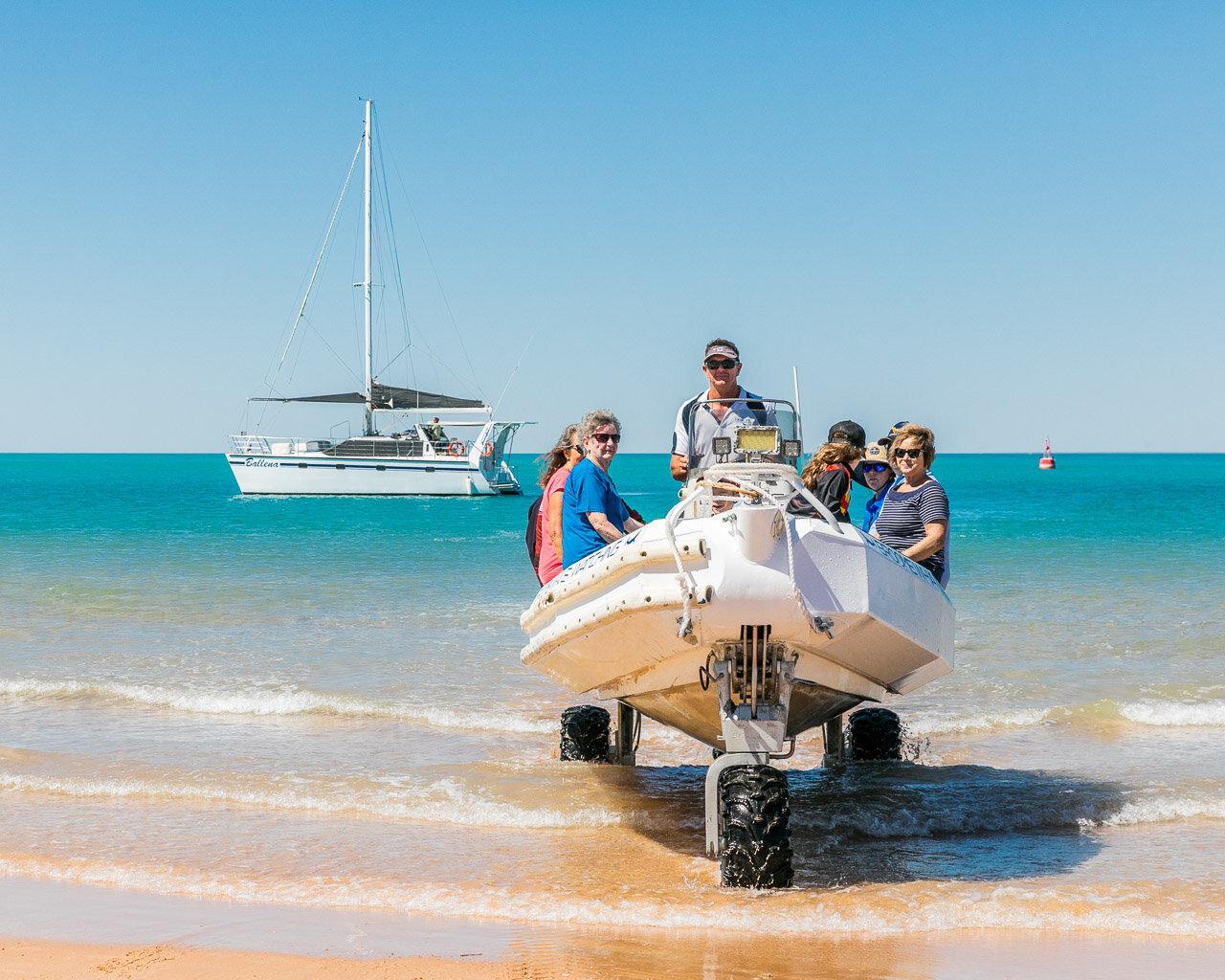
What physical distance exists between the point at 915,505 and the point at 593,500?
5.97ft

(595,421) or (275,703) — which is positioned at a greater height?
(595,421)

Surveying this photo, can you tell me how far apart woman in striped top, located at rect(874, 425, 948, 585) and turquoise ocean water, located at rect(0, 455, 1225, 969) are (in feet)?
4.90

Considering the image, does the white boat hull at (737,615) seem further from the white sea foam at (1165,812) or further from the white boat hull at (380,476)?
the white boat hull at (380,476)

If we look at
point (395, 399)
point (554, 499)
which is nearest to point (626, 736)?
point (554, 499)

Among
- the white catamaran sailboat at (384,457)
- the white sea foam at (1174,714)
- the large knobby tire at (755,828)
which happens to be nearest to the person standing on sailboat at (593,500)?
the large knobby tire at (755,828)

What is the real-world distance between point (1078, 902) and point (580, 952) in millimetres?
2219

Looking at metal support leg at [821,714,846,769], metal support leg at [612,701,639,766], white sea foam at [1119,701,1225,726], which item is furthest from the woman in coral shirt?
white sea foam at [1119,701,1225,726]

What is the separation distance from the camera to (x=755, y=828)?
5012 millimetres

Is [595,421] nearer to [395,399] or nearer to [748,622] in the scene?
[748,622]

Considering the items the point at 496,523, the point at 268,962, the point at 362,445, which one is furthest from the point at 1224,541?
the point at 362,445

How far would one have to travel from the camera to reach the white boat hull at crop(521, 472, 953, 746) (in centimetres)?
498

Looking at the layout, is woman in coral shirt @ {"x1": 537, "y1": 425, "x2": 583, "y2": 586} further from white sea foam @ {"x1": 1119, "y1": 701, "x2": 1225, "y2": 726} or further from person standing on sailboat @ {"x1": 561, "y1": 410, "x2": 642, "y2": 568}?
white sea foam @ {"x1": 1119, "y1": 701, "x2": 1225, "y2": 726}

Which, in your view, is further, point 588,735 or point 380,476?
point 380,476

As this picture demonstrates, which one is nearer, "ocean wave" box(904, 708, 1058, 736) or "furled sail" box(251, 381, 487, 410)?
"ocean wave" box(904, 708, 1058, 736)
